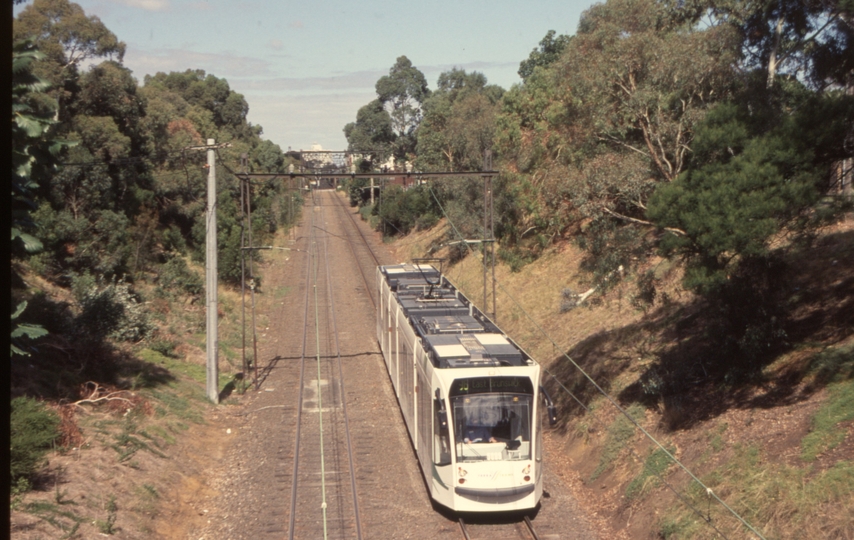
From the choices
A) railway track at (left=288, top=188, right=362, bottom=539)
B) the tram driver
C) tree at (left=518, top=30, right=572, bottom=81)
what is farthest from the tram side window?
tree at (left=518, top=30, right=572, bottom=81)

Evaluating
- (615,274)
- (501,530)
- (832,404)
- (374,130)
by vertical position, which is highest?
(374,130)

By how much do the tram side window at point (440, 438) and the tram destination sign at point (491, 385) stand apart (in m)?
0.40

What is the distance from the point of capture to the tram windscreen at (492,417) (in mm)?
12281

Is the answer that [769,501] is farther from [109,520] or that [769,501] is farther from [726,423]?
[109,520]

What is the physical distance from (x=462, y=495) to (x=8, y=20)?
1005 centimetres

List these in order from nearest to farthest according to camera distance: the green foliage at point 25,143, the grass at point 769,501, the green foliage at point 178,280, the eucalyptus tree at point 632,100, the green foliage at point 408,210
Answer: the green foliage at point 25,143
the grass at point 769,501
the eucalyptus tree at point 632,100
the green foliage at point 178,280
the green foliage at point 408,210

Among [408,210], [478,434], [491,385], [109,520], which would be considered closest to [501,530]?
[478,434]

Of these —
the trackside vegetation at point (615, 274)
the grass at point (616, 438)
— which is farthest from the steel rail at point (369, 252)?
the grass at point (616, 438)

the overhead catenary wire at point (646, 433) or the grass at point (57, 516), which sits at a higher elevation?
the overhead catenary wire at point (646, 433)

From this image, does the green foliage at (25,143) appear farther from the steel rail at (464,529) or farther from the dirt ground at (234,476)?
the steel rail at (464,529)

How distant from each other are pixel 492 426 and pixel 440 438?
34.5 inches

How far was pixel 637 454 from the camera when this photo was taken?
47.7 feet

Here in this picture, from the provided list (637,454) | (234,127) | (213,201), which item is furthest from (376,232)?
(637,454)

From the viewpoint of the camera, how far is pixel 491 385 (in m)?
12.4
